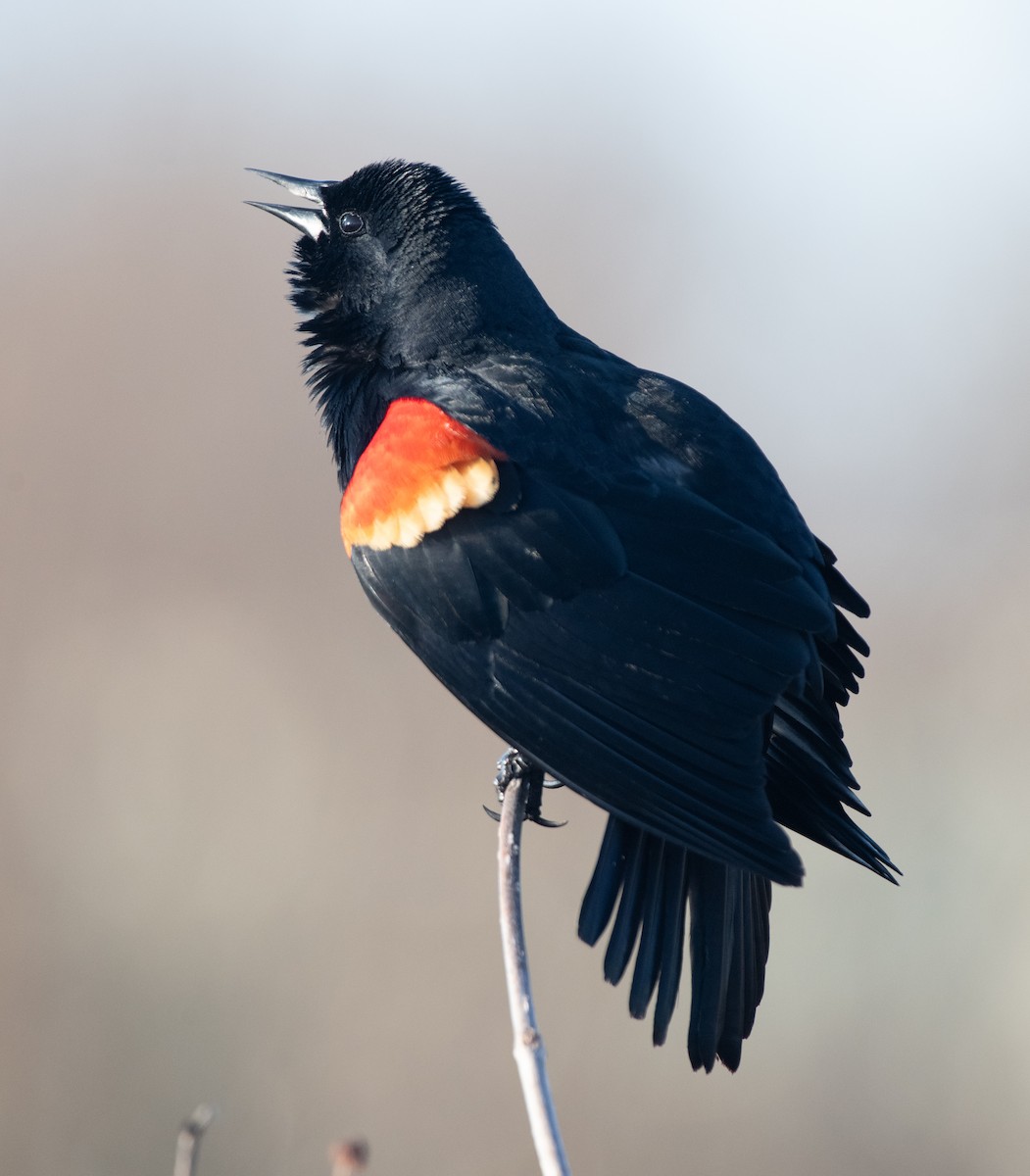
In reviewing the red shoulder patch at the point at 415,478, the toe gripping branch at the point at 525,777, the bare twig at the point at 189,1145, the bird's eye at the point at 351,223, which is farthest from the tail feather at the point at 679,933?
the bird's eye at the point at 351,223

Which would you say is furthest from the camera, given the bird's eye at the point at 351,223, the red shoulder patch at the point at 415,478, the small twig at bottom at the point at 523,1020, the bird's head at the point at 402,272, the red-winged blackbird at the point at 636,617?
the bird's eye at the point at 351,223

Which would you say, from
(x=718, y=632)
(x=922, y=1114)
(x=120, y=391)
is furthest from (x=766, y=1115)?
(x=120, y=391)

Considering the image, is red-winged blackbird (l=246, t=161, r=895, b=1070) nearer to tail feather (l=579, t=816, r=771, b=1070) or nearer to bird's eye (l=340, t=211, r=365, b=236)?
tail feather (l=579, t=816, r=771, b=1070)

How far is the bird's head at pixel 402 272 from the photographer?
9.57ft

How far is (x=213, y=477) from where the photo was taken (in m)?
6.87

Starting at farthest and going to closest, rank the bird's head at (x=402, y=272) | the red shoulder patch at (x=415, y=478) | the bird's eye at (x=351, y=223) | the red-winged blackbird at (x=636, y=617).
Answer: the bird's eye at (x=351, y=223) < the bird's head at (x=402, y=272) < the red shoulder patch at (x=415, y=478) < the red-winged blackbird at (x=636, y=617)

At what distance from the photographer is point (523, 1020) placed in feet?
5.53

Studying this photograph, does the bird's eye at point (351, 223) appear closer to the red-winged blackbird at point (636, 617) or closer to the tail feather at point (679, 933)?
the red-winged blackbird at point (636, 617)

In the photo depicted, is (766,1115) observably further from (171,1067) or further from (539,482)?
(539,482)

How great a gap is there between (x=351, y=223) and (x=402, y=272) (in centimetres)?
22

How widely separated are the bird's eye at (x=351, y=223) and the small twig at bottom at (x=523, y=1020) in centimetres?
152

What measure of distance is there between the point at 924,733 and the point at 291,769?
250 centimetres

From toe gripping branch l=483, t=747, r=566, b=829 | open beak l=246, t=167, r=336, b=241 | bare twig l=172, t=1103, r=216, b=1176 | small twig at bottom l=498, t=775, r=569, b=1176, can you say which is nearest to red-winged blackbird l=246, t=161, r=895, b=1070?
toe gripping branch l=483, t=747, r=566, b=829

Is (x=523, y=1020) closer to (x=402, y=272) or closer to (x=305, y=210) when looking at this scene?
(x=402, y=272)
